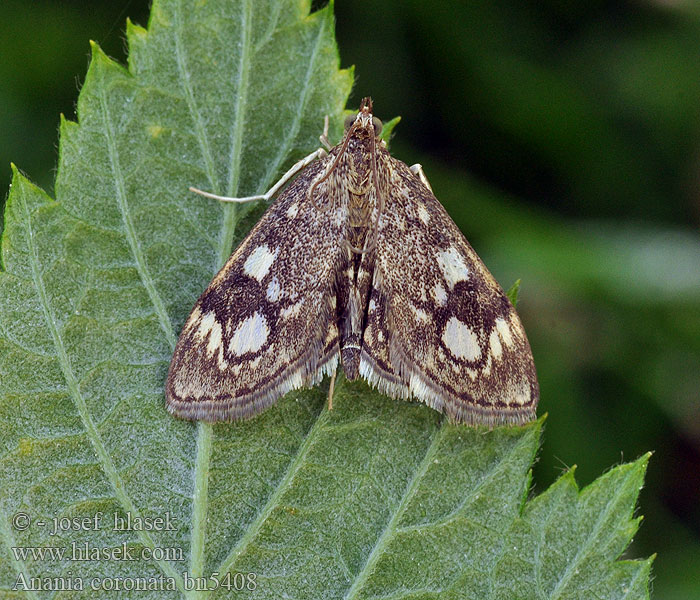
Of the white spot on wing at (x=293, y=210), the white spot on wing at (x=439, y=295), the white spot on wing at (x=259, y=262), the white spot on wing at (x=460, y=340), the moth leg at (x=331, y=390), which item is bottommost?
the moth leg at (x=331, y=390)

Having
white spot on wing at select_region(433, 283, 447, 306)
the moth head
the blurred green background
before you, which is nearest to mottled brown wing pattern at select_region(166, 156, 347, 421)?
the moth head

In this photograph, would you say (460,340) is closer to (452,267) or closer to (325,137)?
(452,267)

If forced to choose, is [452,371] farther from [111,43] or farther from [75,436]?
[111,43]

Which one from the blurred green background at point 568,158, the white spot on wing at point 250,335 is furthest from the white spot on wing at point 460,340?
the blurred green background at point 568,158

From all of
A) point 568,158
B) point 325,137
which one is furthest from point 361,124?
point 568,158

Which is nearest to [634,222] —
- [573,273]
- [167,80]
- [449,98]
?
[573,273]

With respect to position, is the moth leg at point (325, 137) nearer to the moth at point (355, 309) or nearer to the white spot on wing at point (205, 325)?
the moth at point (355, 309)

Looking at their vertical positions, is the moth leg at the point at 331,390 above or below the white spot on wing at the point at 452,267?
below

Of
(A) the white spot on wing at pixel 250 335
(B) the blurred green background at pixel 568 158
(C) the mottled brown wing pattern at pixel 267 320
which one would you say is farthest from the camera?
→ (B) the blurred green background at pixel 568 158
